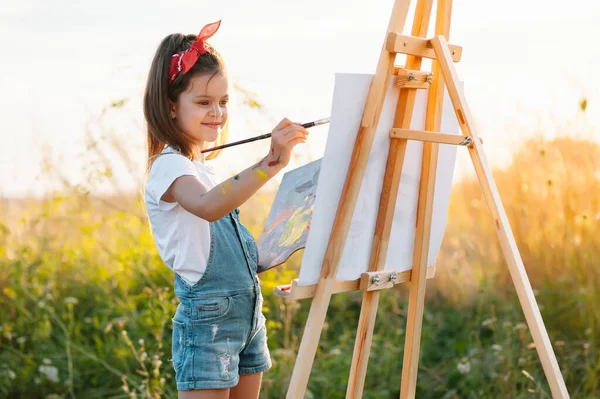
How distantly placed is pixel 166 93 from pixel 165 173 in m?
0.24

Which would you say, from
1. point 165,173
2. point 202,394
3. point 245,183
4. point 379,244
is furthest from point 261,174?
point 202,394

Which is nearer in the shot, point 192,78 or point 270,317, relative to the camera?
point 192,78

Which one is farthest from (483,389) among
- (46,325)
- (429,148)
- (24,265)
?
(24,265)

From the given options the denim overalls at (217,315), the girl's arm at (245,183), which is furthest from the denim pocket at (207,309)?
the girl's arm at (245,183)

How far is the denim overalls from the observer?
2.05 meters

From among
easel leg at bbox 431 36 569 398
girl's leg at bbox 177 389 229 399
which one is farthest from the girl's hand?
girl's leg at bbox 177 389 229 399

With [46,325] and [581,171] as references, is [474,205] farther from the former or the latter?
[46,325]

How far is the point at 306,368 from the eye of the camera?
201 cm

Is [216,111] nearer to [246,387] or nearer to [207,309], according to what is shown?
[207,309]

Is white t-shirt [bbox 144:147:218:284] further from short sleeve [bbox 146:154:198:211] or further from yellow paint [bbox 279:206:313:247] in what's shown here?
yellow paint [bbox 279:206:313:247]

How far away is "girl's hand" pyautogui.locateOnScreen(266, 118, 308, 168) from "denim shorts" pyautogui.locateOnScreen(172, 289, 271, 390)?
397 mm

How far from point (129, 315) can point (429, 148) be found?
2.01 meters

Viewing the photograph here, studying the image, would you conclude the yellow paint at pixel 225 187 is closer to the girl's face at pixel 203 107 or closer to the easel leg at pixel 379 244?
the girl's face at pixel 203 107

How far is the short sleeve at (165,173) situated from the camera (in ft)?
6.46
